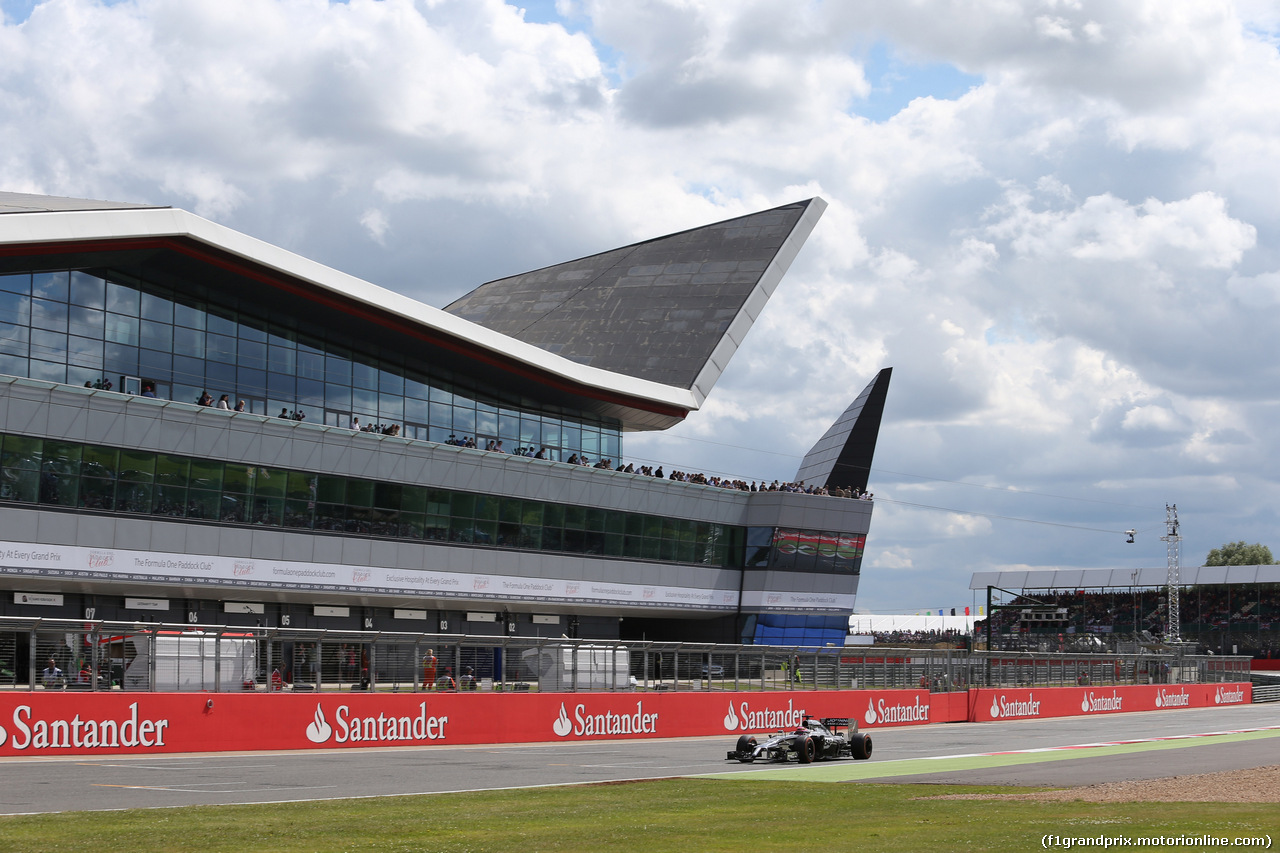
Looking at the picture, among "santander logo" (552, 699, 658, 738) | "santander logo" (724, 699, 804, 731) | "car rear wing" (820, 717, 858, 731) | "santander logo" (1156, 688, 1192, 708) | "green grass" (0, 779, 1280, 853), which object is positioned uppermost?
"green grass" (0, 779, 1280, 853)

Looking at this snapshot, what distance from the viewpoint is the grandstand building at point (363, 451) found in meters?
44.4

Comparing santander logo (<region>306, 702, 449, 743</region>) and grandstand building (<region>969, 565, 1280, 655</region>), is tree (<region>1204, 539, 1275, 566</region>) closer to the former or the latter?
grandstand building (<region>969, 565, 1280, 655</region>)

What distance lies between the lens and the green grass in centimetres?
1238

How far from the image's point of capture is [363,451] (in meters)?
52.4

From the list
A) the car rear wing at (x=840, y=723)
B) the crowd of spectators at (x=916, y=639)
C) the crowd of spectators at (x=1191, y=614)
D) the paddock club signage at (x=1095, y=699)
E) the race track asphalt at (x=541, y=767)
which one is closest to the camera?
the race track asphalt at (x=541, y=767)

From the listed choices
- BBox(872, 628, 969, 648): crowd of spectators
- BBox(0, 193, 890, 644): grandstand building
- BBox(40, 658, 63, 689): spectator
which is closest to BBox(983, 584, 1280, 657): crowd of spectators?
BBox(872, 628, 969, 648): crowd of spectators


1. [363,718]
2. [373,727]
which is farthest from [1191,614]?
[363,718]

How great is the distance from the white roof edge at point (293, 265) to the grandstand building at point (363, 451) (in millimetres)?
117

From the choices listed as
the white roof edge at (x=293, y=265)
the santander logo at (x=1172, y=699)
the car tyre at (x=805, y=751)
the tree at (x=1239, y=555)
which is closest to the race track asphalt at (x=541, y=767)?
the car tyre at (x=805, y=751)

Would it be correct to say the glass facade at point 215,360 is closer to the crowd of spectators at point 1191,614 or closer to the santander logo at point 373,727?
the santander logo at point 373,727

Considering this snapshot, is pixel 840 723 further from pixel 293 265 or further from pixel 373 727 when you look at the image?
pixel 293 265

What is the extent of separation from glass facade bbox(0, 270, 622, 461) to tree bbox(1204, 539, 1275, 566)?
482 ft

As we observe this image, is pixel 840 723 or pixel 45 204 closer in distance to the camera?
pixel 840 723

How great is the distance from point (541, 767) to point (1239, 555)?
180 metres
